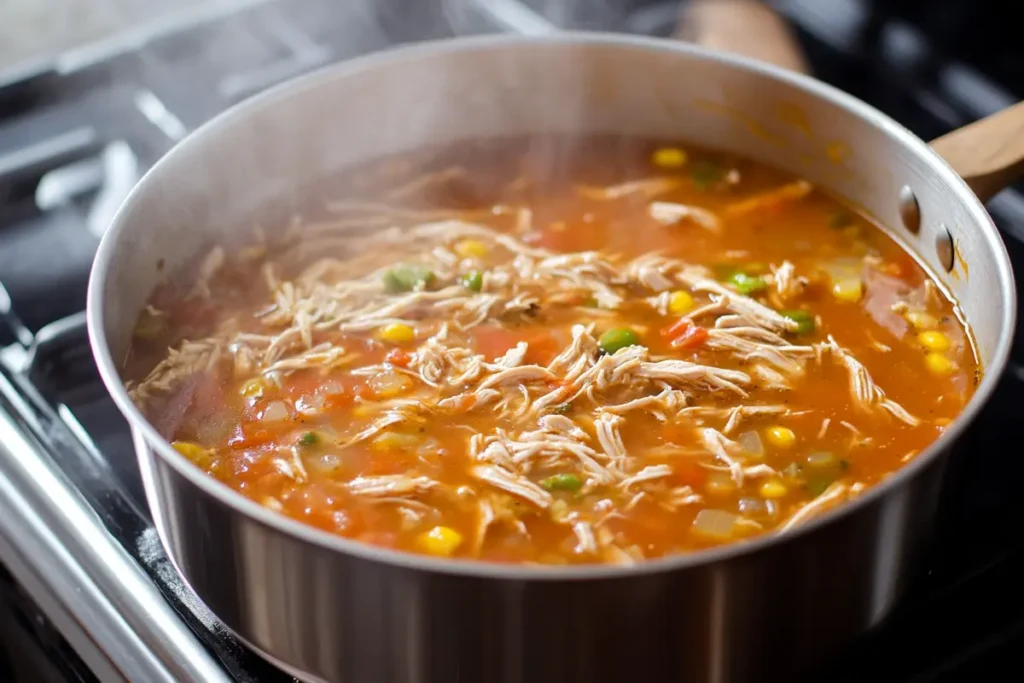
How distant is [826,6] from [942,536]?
2.16 m

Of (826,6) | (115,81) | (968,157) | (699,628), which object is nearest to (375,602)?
(699,628)

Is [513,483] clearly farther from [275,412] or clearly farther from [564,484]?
[275,412]

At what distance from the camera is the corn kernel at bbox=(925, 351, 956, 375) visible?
2285mm

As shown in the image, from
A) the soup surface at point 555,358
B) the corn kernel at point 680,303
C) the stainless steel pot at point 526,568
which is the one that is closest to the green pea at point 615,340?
the soup surface at point 555,358

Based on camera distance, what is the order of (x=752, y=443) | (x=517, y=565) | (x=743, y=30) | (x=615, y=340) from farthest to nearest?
(x=743, y=30) → (x=615, y=340) → (x=752, y=443) → (x=517, y=565)

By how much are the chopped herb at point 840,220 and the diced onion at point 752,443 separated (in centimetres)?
79

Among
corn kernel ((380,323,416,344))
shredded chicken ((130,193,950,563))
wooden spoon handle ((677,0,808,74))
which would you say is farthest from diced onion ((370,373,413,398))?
wooden spoon handle ((677,0,808,74))

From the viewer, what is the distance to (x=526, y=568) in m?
1.43

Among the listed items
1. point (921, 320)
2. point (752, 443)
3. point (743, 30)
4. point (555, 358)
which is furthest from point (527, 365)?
point (743, 30)

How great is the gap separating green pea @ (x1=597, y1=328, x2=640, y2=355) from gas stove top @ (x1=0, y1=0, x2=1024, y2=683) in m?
0.66

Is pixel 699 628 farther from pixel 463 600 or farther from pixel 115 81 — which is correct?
pixel 115 81

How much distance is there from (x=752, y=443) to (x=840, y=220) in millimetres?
845

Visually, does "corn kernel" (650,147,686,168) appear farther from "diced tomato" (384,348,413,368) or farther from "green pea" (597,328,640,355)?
"diced tomato" (384,348,413,368)

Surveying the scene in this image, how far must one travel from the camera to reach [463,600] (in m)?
1.47
